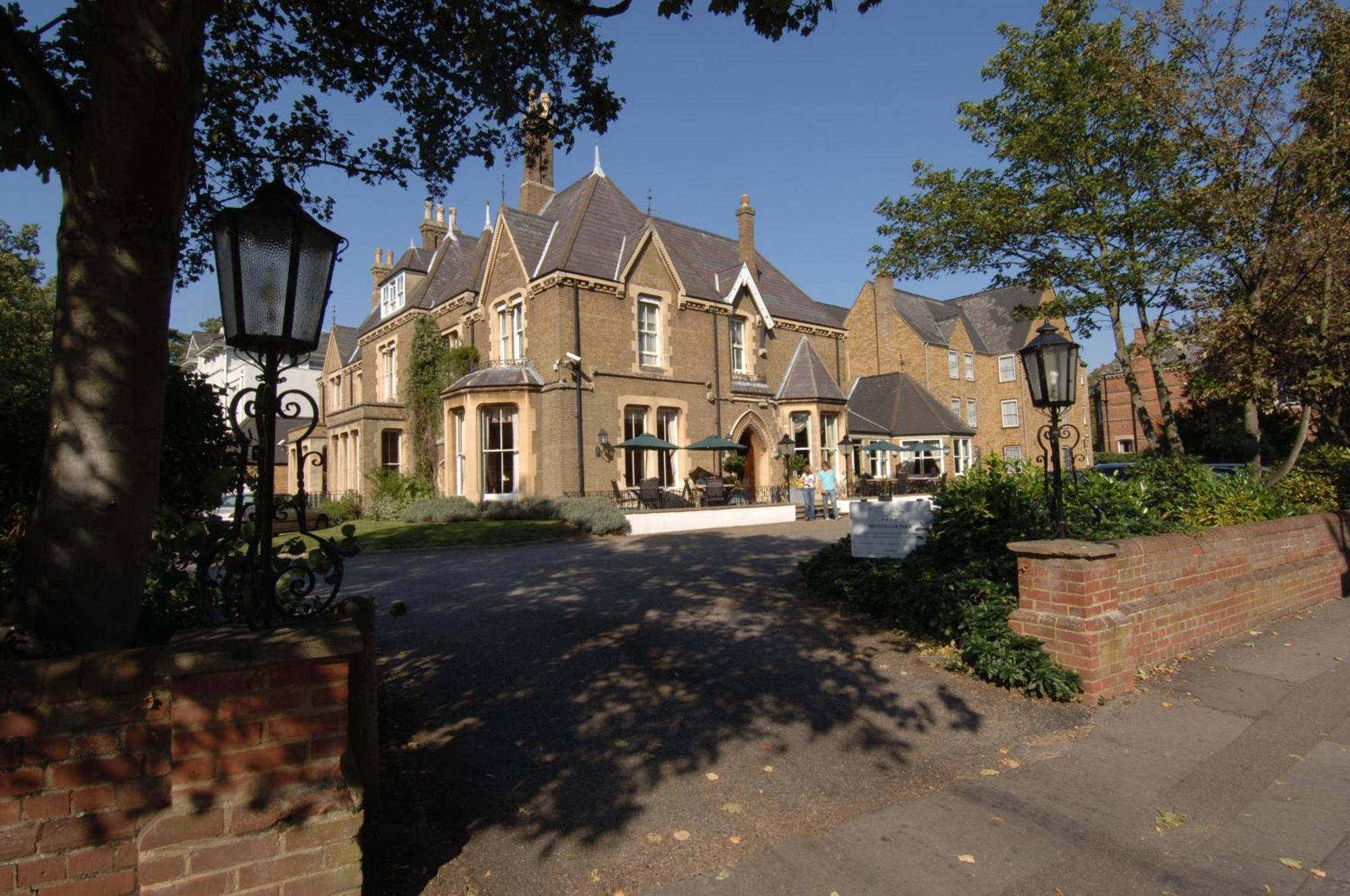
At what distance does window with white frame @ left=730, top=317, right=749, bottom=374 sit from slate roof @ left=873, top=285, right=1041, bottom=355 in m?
17.3

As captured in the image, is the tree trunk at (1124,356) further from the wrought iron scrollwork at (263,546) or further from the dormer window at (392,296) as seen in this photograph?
the dormer window at (392,296)

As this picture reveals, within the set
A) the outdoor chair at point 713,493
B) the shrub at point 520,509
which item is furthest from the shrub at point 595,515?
the outdoor chair at point 713,493

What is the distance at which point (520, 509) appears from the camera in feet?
67.8

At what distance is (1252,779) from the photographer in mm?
4512

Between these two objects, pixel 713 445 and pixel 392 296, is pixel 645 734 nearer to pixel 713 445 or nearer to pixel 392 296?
pixel 713 445

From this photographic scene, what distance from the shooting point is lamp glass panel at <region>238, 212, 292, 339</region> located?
354 centimetres

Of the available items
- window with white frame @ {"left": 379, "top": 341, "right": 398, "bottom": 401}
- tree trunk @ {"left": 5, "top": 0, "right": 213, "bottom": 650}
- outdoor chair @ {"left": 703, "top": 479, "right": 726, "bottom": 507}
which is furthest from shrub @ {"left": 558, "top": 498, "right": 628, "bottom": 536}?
tree trunk @ {"left": 5, "top": 0, "right": 213, "bottom": 650}

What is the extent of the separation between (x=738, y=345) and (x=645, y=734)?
76.0 feet

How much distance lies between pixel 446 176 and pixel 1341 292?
1249cm

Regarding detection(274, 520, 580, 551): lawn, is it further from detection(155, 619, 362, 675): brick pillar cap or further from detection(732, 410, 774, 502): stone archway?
detection(155, 619, 362, 675): brick pillar cap

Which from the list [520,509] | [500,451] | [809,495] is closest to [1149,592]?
[809,495]

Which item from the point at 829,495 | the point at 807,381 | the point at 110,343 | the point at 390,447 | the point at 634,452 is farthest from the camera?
the point at 390,447

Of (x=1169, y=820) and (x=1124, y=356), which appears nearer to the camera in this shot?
(x=1169, y=820)

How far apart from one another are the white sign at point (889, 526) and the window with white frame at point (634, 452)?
14.9 metres
